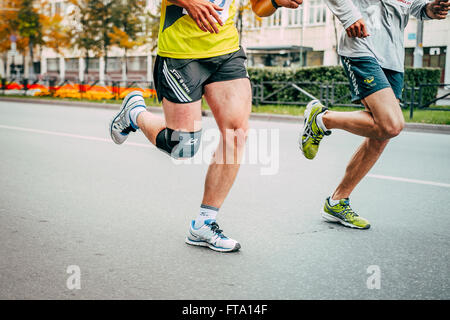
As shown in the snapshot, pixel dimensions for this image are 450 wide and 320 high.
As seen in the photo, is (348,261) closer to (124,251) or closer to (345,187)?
(345,187)

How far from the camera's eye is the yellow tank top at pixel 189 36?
3227mm

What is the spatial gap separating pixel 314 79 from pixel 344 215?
45.9 feet

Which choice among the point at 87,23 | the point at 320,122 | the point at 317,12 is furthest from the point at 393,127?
the point at 317,12

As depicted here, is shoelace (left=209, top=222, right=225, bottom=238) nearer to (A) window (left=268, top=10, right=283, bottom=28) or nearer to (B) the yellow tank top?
(B) the yellow tank top

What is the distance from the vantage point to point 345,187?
414 cm

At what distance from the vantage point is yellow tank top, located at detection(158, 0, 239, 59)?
323 cm

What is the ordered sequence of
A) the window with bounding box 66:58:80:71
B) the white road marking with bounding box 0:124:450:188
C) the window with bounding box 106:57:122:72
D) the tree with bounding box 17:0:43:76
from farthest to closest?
the window with bounding box 66:58:80:71 < the window with bounding box 106:57:122:72 < the tree with bounding box 17:0:43:76 < the white road marking with bounding box 0:124:450:188

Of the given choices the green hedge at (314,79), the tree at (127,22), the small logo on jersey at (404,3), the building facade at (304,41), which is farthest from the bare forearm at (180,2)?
the building facade at (304,41)

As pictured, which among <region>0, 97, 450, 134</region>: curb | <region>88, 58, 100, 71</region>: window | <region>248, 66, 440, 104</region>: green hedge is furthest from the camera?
<region>88, 58, 100, 71</region>: window

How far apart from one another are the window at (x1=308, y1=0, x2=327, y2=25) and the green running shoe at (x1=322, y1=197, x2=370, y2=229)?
42.4 m

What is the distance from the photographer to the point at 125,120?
13.4 ft

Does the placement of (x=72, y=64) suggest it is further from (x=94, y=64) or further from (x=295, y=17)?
(x=295, y=17)

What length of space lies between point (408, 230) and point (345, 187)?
520mm

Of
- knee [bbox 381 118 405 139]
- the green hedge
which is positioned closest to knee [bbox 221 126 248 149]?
knee [bbox 381 118 405 139]
